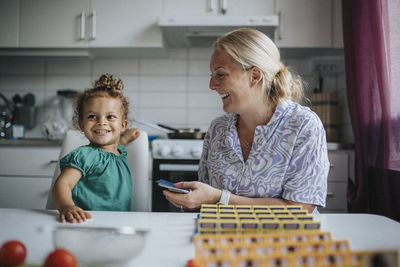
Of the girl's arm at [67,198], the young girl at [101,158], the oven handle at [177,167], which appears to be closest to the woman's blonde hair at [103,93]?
the young girl at [101,158]

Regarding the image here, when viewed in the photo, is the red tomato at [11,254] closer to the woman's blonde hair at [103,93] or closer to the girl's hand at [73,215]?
the girl's hand at [73,215]

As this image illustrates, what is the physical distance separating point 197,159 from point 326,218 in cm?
139

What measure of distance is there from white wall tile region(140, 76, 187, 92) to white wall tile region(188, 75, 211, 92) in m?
0.05

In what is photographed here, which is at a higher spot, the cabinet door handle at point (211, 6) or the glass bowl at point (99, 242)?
the cabinet door handle at point (211, 6)

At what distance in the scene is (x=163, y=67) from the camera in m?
2.81

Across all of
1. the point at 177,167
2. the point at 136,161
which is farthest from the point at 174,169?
the point at 136,161

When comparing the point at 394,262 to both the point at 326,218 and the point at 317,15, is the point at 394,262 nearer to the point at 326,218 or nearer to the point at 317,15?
the point at 326,218

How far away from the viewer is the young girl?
1.05 m

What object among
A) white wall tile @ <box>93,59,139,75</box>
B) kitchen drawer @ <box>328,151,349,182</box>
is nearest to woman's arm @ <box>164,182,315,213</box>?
kitchen drawer @ <box>328,151,349,182</box>

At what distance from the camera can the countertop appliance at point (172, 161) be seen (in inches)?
83.7

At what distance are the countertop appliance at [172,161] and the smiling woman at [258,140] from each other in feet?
2.56

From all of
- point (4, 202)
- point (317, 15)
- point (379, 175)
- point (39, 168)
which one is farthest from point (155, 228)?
point (317, 15)

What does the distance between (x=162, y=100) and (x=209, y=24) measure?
830mm

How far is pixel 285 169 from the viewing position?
1.11m
